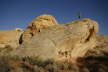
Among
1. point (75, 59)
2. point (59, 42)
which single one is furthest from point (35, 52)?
point (75, 59)

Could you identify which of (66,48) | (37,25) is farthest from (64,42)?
(37,25)

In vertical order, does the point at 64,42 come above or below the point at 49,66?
above

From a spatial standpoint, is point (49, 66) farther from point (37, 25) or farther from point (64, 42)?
point (37, 25)

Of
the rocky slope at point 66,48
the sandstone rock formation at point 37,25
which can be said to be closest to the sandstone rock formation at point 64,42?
the rocky slope at point 66,48

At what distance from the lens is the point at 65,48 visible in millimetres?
12391

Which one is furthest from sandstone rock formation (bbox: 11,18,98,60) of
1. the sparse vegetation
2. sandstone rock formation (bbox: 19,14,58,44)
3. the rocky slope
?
sandstone rock formation (bbox: 19,14,58,44)

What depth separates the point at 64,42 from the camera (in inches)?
488

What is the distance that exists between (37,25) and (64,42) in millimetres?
4719

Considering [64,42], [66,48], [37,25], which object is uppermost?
[37,25]

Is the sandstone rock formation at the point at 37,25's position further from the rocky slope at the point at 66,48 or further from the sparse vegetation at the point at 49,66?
the sparse vegetation at the point at 49,66

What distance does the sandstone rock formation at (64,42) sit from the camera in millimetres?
12062

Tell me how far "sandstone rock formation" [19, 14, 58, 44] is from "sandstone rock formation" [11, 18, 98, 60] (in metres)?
2.30

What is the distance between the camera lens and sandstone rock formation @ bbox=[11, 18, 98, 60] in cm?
1206

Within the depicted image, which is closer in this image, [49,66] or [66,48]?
[49,66]
